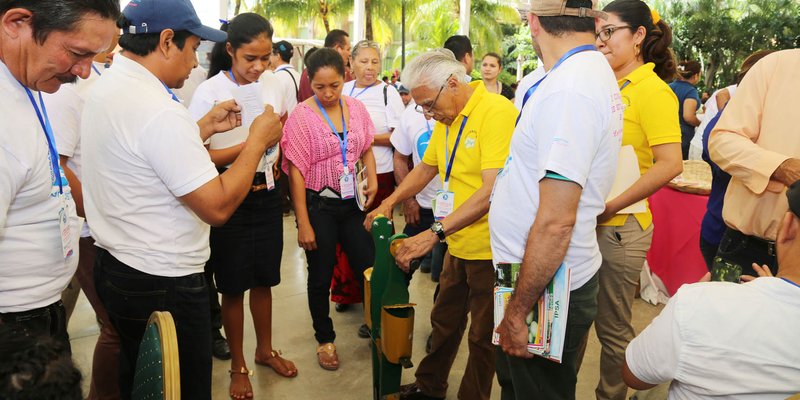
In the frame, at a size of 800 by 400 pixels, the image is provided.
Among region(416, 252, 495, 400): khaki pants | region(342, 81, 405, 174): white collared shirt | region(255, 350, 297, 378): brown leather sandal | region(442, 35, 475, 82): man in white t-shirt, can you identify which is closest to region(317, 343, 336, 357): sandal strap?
region(255, 350, 297, 378): brown leather sandal

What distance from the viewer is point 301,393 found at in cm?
278

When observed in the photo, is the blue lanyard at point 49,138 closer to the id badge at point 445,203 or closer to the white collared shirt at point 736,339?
the id badge at point 445,203

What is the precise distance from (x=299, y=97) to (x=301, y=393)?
254 centimetres

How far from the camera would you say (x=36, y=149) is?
1377mm

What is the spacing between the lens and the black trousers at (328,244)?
299 centimetres

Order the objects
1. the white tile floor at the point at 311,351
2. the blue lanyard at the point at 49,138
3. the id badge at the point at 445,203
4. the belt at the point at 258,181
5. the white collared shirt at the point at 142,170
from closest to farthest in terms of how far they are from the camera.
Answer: the blue lanyard at the point at 49,138 < the white collared shirt at the point at 142,170 < the id badge at the point at 445,203 < the belt at the point at 258,181 < the white tile floor at the point at 311,351

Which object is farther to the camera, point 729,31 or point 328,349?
point 729,31

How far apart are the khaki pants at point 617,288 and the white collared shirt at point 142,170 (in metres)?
1.49

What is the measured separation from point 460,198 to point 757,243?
40.5 inches

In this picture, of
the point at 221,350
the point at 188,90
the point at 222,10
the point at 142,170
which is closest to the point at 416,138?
the point at 188,90

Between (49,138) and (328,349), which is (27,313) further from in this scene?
(328,349)

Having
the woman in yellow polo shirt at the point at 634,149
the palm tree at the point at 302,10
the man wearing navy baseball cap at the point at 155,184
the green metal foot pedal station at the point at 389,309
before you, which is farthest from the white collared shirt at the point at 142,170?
the palm tree at the point at 302,10

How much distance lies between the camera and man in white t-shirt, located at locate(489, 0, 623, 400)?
4.52ft

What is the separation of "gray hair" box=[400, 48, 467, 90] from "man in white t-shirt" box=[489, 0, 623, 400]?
0.68 meters
